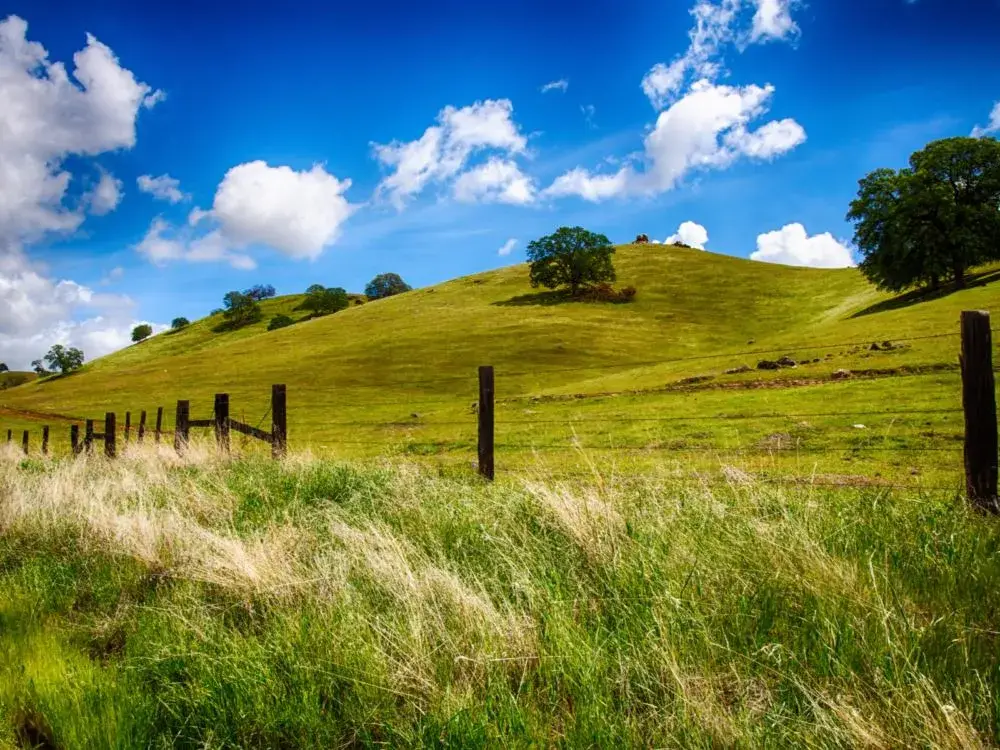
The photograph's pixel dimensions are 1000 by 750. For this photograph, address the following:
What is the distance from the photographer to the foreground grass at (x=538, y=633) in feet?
10.1

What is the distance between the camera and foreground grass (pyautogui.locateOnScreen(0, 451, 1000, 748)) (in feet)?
10.1

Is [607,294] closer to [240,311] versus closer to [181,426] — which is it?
[181,426]

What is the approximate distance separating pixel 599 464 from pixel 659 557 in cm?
1041

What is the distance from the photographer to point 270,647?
13.3ft

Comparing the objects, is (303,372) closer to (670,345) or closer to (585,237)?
(670,345)

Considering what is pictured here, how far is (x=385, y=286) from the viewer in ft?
621

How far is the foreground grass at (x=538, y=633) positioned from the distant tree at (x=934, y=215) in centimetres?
5876

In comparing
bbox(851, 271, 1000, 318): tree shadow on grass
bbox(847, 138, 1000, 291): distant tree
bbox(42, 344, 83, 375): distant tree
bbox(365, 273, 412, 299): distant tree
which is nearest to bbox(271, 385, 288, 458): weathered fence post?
bbox(851, 271, 1000, 318): tree shadow on grass

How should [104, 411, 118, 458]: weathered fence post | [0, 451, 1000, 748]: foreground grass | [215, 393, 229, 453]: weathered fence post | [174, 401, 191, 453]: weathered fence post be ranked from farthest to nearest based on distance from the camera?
[104, 411, 118, 458]: weathered fence post
[174, 401, 191, 453]: weathered fence post
[215, 393, 229, 453]: weathered fence post
[0, 451, 1000, 748]: foreground grass

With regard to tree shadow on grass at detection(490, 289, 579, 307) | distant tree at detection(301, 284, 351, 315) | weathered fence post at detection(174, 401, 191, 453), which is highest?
distant tree at detection(301, 284, 351, 315)

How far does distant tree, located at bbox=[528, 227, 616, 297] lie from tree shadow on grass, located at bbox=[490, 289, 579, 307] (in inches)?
57.7

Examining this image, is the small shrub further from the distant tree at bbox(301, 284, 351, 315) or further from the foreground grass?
the foreground grass

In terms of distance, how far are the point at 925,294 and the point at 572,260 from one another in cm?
4894

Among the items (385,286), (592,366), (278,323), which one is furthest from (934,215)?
(385,286)
